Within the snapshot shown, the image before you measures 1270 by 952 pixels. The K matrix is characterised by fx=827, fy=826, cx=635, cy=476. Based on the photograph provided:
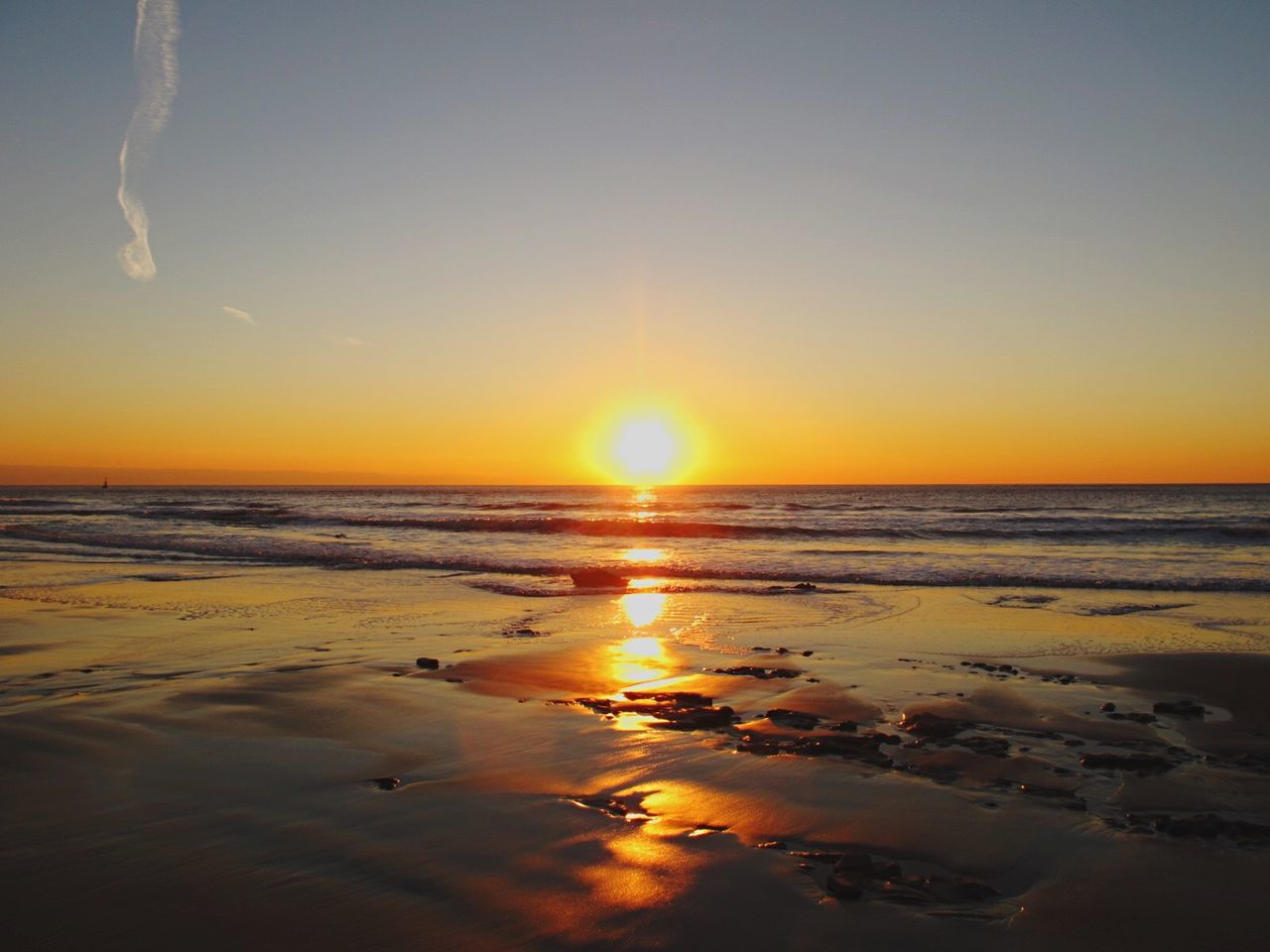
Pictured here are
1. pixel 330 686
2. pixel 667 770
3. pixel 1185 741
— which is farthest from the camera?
pixel 330 686

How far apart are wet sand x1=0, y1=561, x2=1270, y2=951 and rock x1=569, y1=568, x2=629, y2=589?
22.6 feet

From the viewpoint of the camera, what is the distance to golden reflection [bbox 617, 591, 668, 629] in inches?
498

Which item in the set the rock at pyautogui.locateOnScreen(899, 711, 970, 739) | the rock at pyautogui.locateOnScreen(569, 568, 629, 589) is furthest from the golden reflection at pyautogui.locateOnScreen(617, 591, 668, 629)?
the rock at pyautogui.locateOnScreen(899, 711, 970, 739)

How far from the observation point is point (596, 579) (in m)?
18.0

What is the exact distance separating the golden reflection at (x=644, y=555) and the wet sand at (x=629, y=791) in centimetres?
1381

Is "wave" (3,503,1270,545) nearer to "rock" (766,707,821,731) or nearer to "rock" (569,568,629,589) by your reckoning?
"rock" (569,568,629,589)

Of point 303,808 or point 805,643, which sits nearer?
point 303,808

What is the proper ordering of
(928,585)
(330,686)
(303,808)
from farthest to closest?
(928,585), (330,686), (303,808)

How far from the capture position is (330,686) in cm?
780

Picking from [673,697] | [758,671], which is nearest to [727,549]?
[758,671]

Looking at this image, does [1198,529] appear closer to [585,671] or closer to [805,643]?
[805,643]

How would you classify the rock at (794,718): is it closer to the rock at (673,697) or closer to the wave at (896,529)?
the rock at (673,697)

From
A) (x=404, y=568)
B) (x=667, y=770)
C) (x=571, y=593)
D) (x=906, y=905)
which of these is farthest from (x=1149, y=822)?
(x=404, y=568)

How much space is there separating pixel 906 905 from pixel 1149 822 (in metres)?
1.96
